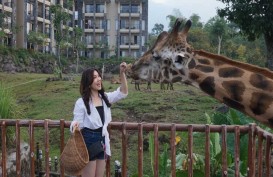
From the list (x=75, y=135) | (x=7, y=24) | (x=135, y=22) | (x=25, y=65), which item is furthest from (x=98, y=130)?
(x=135, y=22)

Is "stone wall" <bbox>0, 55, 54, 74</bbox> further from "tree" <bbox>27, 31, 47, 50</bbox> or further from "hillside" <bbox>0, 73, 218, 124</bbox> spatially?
"hillside" <bbox>0, 73, 218, 124</bbox>

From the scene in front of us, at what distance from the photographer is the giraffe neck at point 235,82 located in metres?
4.61

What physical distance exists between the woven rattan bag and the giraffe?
3.11ft

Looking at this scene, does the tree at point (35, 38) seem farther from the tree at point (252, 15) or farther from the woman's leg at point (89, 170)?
the woman's leg at point (89, 170)

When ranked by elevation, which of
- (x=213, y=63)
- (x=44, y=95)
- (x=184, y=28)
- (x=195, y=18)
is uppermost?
(x=195, y=18)

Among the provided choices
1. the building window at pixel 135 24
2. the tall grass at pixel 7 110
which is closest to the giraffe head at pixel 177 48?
the tall grass at pixel 7 110

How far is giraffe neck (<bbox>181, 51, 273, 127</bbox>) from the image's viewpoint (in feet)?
15.1

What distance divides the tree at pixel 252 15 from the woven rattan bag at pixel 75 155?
42.1 ft

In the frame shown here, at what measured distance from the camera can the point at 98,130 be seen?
5.13m

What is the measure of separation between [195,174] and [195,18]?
7744cm

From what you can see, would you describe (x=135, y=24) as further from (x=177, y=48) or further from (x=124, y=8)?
(x=177, y=48)

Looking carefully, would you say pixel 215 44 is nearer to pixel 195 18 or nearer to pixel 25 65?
pixel 25 65

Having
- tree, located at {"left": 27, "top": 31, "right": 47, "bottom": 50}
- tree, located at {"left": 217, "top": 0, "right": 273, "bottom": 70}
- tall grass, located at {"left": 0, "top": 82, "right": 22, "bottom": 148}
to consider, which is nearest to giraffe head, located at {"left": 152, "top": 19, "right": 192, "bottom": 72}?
tall grass, located at {"left": 0, "top": 82, "right": 22, "bottom": 148}

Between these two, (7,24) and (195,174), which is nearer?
(195,174)
